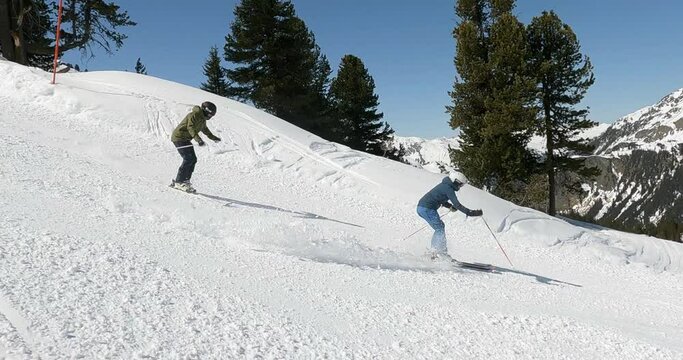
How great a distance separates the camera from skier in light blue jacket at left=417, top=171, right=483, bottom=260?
26.9 ft

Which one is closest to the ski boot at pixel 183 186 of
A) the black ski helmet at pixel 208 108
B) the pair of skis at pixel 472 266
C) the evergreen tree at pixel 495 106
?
the black ski helmet at pixel 208 108

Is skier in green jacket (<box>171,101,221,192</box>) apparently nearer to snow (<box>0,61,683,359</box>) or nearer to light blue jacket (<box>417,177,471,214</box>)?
snow (<box>0,61,683,359</box>)

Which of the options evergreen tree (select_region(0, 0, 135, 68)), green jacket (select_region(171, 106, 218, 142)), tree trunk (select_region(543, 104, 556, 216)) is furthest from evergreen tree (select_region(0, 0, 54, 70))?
tree trunk (select_region(543, 104, 556, 216))

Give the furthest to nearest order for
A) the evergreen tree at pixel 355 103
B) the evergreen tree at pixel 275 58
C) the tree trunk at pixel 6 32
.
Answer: the evergreen tree at pixel 355 103 < the evergreen tree at pixel 275 58 < the tree trunk at pixel 6 32

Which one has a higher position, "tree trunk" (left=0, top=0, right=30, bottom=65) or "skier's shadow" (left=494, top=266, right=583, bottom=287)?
"tree trunk" (left=0, top=0, right=30, bottom=65)

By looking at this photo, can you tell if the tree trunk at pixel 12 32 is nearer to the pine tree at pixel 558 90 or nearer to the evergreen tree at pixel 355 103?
the evergreen tree at pixel 355 103

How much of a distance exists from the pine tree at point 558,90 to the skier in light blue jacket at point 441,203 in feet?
56.2

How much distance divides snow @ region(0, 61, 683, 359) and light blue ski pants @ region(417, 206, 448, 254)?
531 mm

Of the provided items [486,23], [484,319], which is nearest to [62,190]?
[484,319]

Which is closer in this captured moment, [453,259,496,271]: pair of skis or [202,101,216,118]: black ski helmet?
[453,259,496,271]: pair of skis

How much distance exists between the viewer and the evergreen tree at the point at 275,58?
28.1 metres

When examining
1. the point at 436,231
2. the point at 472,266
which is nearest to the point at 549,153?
the point at 436,231

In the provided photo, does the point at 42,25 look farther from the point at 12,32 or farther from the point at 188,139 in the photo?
the point at 188,139

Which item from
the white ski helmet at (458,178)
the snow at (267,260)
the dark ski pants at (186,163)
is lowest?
the snow at (267,260)
